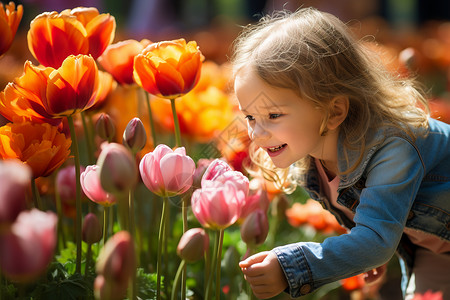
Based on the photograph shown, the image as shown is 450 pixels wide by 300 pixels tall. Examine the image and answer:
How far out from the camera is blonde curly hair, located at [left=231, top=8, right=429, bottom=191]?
3.68ft

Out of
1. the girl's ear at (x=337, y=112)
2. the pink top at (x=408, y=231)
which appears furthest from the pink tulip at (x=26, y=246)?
the pink top at (x=408, y=231)

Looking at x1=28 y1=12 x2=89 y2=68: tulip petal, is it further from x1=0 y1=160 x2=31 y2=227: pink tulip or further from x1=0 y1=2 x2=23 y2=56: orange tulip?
x1=0 y1=160 x2=31 y2=227: pink tulip

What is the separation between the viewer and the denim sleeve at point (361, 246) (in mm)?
994

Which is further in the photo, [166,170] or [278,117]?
[278,117]

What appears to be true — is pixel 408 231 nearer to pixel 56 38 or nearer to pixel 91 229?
pixel 91 229

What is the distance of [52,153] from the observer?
1.00m

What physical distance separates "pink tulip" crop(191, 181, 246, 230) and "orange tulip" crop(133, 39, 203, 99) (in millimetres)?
306

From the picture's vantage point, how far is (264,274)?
0.98 meters

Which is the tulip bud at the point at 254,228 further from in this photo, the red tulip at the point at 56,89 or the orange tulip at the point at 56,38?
the orange tulip at the point at 56,38

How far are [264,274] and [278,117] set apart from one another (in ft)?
0.92

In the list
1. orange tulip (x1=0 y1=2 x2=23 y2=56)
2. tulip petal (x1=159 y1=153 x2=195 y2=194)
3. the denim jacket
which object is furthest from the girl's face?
orange tulip (x1=0 y1=2 x2=23 y2=56)

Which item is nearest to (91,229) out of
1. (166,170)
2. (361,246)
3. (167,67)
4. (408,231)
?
(166,170)

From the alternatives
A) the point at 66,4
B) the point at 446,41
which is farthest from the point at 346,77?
the point at 66,4

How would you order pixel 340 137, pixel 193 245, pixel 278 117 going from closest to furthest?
1. pixel 193 245
2. pixel 278 117
3. pixel 340 137
